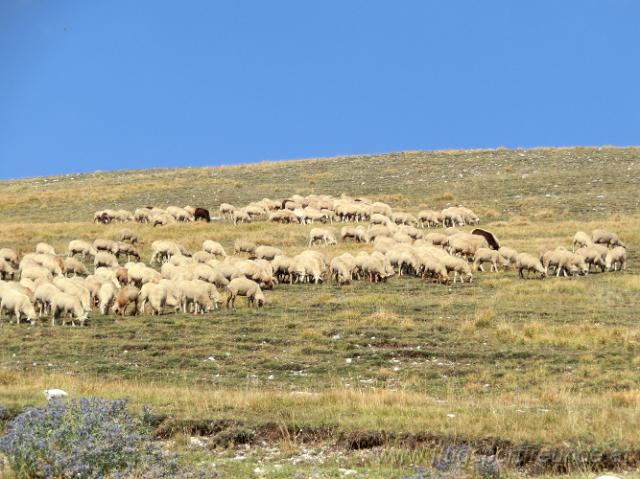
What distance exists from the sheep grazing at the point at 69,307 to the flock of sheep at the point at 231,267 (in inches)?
1.0

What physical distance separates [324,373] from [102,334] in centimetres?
668

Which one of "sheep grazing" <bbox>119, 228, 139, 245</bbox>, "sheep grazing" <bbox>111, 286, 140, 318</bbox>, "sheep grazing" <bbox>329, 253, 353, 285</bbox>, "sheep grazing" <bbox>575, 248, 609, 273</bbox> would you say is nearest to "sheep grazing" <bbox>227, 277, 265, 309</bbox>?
"sheep grazing" <bbox>111, 286, 140, 318</bbox>

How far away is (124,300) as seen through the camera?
946 inches

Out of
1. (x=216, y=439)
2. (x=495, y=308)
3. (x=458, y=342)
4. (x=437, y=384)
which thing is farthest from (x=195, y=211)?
(x=216, y=439)

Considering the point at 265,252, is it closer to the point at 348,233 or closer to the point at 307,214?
the point at 348,233

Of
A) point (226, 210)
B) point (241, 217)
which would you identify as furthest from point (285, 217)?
point (226, 210)

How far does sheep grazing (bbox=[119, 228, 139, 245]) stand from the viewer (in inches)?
1523

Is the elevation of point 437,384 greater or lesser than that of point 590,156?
lesser

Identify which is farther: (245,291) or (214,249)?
(214,249)

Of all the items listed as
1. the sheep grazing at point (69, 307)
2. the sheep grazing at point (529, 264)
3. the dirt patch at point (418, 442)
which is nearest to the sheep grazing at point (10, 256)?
the sheep grazing at point (69, 307)

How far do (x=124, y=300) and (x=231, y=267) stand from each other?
4.50 meters

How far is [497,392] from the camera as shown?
51.1ft

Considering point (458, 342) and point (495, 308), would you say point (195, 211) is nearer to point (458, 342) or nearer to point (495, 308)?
point (495, 308)

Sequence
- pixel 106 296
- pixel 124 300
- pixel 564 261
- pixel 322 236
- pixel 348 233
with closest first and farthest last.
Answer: pixel 124 300 < pixel 106 296 < pixel 564 261 < pixel 322 236 < pixel 348 233
